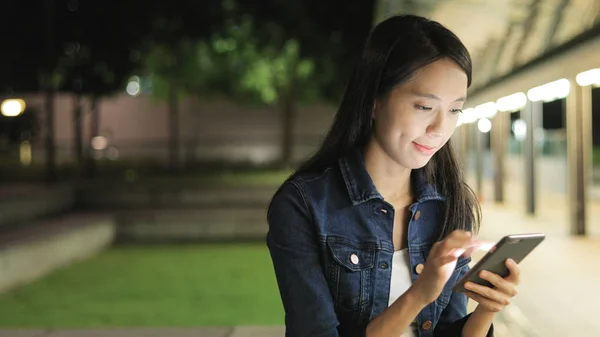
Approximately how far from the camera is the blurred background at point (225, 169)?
7836 millimetres

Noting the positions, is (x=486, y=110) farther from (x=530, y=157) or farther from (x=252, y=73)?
(x=252, y=73)

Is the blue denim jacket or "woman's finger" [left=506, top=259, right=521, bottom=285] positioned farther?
the blue denim jacket

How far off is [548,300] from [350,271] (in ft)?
18.8

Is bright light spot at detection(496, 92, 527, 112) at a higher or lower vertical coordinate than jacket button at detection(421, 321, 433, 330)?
higher

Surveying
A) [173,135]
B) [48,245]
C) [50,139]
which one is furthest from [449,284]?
[173,135]

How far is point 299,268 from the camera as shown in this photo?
1931mm

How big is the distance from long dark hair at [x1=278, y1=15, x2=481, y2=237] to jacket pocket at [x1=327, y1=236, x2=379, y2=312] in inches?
9.1

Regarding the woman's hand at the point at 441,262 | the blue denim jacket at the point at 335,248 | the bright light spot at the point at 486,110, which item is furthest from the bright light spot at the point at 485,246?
the bright light spot at the point at 486,110

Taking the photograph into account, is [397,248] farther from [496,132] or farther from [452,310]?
[496,132]

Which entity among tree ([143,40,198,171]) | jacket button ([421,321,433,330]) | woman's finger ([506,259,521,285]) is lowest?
jacket button ([421,321,433,330])

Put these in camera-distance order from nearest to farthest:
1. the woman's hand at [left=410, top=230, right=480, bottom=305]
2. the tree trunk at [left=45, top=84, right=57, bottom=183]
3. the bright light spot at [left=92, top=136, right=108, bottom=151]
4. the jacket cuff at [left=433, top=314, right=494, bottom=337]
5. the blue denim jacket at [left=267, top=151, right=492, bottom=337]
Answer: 1. the woman's hand at [left=410, top=230, right=480, bottom=305]
2. the blue denim jacket at [left=267, top=151, right=492, bottom=337]
3. the jacket cuff at [left=433, top=314, right=494, bottom=337]
4. the tree trunk at [left=45, top=84, right=57, bottom=183]
5. the bright light spot at [left=92, top=136, right=108, bottom=151]

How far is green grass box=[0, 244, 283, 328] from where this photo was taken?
25.4 ft

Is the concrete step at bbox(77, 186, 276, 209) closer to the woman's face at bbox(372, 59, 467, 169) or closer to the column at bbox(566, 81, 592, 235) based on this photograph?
the column at bbox(566, 81, 592, 235)

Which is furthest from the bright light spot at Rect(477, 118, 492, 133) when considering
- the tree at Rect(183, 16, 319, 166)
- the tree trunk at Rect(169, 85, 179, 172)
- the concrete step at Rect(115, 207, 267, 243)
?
the tree trunk at Rect(169, 85, 179, 172)
